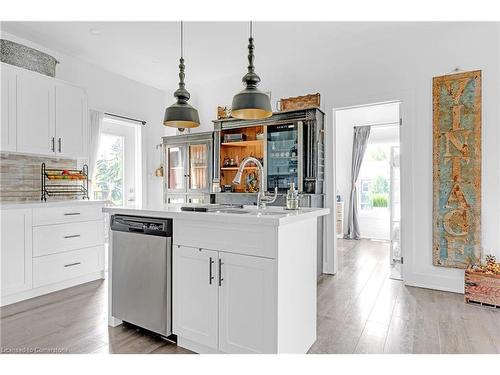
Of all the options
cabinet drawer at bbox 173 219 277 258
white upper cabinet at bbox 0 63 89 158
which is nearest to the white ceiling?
white upper cabinet at bbox 0 63 89 158

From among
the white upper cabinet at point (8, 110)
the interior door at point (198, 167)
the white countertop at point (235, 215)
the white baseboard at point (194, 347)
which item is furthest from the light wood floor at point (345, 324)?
the interior door at point (198, 167)

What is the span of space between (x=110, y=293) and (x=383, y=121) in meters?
5.81

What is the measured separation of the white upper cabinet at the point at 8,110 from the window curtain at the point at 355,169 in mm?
5676

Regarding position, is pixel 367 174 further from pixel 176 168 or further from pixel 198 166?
pixel 176 168

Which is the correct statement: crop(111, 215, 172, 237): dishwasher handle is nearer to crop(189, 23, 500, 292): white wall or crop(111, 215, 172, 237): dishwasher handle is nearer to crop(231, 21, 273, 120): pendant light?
crop(231, 21, 273, 120): pendant light

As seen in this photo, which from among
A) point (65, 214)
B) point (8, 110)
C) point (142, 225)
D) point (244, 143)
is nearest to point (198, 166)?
point (244, 143)

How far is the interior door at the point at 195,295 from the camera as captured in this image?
6.23 ft

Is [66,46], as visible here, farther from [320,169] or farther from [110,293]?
[320,169]

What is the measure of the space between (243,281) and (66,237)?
2534 millimetres

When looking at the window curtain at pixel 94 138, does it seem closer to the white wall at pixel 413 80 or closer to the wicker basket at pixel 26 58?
the wicker basket at pixel 26 58

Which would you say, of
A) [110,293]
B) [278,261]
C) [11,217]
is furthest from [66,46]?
[278,261]

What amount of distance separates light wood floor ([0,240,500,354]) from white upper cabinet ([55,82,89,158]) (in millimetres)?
1583

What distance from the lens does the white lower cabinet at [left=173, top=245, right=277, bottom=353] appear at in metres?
1.70

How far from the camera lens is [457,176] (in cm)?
322
